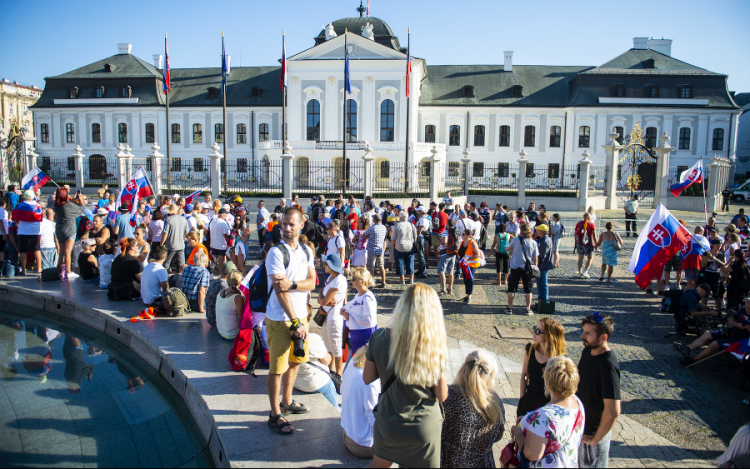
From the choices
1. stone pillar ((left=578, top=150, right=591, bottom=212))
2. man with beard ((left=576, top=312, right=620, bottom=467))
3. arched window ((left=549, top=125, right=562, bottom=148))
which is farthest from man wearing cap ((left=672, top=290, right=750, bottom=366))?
arched window ((left=549, top=125, right=562, bottom=148))

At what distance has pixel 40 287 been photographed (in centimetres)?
964

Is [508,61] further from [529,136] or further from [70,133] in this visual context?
[70,133]

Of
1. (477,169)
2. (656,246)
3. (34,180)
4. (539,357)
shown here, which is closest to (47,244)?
(34,180)

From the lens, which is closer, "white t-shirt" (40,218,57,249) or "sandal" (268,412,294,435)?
"sandal" (268,412,294,435)

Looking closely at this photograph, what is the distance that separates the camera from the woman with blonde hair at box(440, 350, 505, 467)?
11.8 ft

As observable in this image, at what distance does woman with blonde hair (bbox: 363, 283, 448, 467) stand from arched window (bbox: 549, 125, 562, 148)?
4231 cm

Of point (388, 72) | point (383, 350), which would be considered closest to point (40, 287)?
point (383, 350)

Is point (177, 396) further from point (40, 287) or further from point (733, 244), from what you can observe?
point (733, 244)

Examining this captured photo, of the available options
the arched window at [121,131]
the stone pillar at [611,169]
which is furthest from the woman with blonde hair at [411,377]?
the arched window at [121,131]

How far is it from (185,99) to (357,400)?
147 feet

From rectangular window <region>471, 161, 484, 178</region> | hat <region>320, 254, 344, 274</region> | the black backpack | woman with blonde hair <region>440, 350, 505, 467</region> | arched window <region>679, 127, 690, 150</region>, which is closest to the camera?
woman with blonde hair <region>440, 350, 505, 467</region>

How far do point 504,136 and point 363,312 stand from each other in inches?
1573

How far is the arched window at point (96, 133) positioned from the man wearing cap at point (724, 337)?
47.7 meters

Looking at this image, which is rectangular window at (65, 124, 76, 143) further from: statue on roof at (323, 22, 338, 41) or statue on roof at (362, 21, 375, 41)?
statue on roof at (362, 21, 375, 41)
